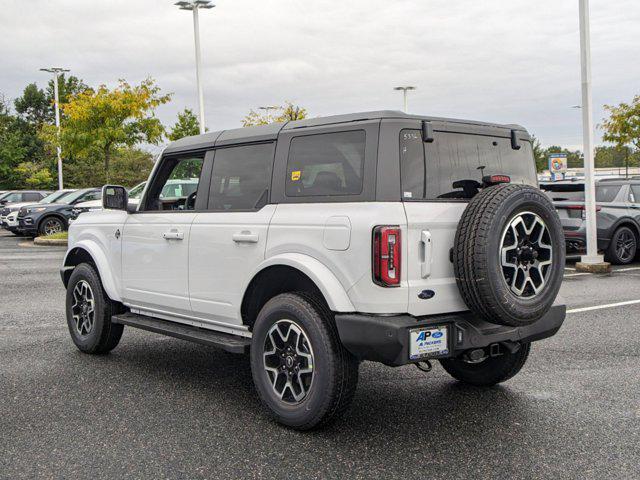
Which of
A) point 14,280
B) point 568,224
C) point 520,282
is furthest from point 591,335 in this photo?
point 14,280

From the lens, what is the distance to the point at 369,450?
13.4ft

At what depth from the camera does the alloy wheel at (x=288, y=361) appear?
4387 mm

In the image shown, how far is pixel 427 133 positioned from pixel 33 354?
14.1 feet

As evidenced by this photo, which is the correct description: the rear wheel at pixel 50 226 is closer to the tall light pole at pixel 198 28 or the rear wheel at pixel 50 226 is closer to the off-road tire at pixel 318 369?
the tall light pole at pixel 198 28

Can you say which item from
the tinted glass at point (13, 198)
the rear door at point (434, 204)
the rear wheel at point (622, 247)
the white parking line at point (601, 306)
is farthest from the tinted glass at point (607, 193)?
the tinted glass at point (13, 198)

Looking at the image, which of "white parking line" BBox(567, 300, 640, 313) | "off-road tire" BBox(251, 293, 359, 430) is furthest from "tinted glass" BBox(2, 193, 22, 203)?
"off-road tire" BBox(251, 293, 359, 430)

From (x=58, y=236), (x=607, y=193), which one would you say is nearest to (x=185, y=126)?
(x=58, y=236)

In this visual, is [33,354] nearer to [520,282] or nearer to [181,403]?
[181,403]

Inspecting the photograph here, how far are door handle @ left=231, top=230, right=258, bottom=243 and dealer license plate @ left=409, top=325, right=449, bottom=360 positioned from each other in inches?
51.0

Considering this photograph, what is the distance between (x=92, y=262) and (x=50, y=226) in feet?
60.4

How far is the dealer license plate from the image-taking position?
400 cm

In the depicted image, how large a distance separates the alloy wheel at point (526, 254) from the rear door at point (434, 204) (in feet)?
1.03

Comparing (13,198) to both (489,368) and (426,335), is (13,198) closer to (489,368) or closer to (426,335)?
(489,368)

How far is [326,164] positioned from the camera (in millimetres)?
4527
